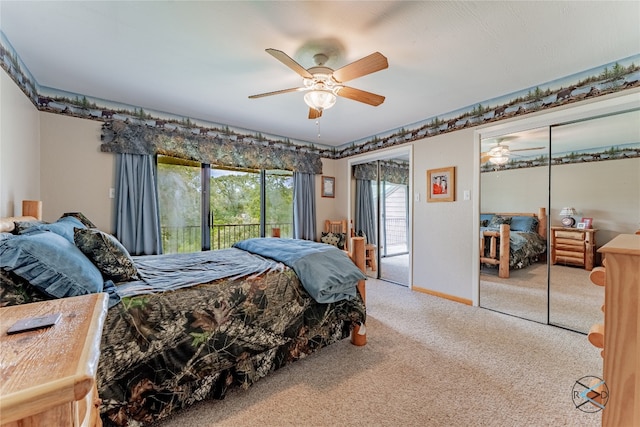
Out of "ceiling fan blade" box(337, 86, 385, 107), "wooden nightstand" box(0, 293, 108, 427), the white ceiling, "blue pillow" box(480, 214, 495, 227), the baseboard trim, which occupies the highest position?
the white ceiling

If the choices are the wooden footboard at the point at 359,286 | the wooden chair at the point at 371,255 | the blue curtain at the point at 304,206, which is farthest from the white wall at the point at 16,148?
the wooden chair at the point at 371,255

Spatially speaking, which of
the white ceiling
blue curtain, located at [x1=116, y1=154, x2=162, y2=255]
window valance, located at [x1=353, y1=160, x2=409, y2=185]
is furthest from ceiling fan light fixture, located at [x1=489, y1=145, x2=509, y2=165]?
blue curtain, located at [x1=116, y1=154, x2=162, y2=255]

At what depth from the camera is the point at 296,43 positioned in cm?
198

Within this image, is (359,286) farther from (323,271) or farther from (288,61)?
(288,61)

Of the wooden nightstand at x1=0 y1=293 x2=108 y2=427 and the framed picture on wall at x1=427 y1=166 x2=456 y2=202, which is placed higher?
the framed picture on wall at x1=427 y1=166 x2=456 y2=202

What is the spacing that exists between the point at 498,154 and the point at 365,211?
7.32 feet

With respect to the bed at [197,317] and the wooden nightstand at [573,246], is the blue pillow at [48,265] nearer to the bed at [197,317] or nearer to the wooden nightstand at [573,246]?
the bed at [197,317]

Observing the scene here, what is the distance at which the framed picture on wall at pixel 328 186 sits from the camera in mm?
5047

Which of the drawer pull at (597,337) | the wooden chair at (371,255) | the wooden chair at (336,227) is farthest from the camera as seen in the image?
the wooden chair at (336,227)

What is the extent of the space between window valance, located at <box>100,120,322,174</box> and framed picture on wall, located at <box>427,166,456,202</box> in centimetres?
→ 203

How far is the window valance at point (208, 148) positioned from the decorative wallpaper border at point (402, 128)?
0.04 metres

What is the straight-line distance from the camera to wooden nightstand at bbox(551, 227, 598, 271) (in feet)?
8.28

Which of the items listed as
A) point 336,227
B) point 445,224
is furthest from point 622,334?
point 336,227

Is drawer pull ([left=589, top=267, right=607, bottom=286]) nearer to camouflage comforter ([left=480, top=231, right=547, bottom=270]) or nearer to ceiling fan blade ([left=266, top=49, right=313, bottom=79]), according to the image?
ceiling fan blade ([left=266, top=49, right=313, bottom=79])
